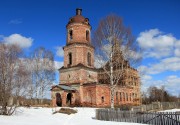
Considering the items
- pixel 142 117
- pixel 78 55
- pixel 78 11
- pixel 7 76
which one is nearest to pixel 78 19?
pixel 78 11

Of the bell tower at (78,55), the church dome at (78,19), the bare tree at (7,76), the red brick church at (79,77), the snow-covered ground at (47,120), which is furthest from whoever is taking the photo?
the church dome at (78,19)

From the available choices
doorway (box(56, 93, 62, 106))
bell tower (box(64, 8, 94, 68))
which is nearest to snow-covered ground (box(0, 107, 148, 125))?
doorway (box(56, 93, 62, 106))

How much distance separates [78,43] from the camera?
136ft

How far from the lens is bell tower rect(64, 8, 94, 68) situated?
4159 cm

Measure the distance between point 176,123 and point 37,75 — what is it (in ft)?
101

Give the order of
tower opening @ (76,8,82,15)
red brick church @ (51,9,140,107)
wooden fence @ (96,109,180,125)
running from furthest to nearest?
tower opening @ (76,8,82,15) < red brick church @ (51,9,140,107) < wooden fence @ (96,109,180,125)

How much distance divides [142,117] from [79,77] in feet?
77.2

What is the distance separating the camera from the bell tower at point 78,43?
4159 cm

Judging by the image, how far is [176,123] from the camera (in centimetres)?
1561

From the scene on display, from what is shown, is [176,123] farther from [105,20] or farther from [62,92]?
[62,92]

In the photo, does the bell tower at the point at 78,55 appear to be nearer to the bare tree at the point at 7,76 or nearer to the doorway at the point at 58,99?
the doorway at the point at 58,99

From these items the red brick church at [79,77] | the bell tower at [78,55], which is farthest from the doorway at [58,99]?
the bell tower at [78,55]

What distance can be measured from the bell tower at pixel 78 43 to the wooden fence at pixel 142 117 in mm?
21776

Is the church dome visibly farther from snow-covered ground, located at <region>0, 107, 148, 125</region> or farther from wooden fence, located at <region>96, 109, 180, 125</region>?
wooden fence, located at <region>96, 109, 180, 125</region>
